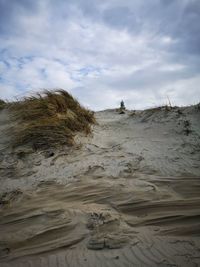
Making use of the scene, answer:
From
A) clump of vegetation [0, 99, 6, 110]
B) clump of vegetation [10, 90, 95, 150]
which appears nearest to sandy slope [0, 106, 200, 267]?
clump of vegetation [10, 90, 95, 150]

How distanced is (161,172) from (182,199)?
900 millimetres

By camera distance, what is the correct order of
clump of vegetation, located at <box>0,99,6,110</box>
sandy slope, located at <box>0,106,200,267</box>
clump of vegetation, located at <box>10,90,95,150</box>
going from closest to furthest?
1. sandy slope, located at <box>0,106,200,267</box>
2. clump of vegetation, located at <box>10,90,95,150</box>
3. clump of vegetation, located at <box>0,99,6,110</box>

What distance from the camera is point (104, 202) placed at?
2867mm

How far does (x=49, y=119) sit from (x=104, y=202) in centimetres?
271

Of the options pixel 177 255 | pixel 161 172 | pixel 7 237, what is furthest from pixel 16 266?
pixel 161 172

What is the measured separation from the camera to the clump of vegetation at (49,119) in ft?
15.6

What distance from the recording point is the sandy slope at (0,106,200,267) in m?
2.04

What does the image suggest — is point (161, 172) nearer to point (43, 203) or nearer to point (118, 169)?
point (118, 169)

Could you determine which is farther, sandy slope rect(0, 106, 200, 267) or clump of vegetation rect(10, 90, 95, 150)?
clump of vegetation rect(10, 90, 95, 150)

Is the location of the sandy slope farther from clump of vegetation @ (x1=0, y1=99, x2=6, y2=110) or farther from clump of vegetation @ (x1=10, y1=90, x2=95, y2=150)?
clump of vegetation @ (x1=0, y1=99, x2=6, y2=110)

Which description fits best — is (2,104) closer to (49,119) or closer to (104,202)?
(49,119)

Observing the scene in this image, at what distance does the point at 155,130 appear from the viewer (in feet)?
18.8

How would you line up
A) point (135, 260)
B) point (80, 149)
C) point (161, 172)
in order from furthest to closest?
point (80, 149) → point (161, 172) → point (135, 260)

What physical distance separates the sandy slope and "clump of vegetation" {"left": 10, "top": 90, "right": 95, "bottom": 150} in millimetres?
254
